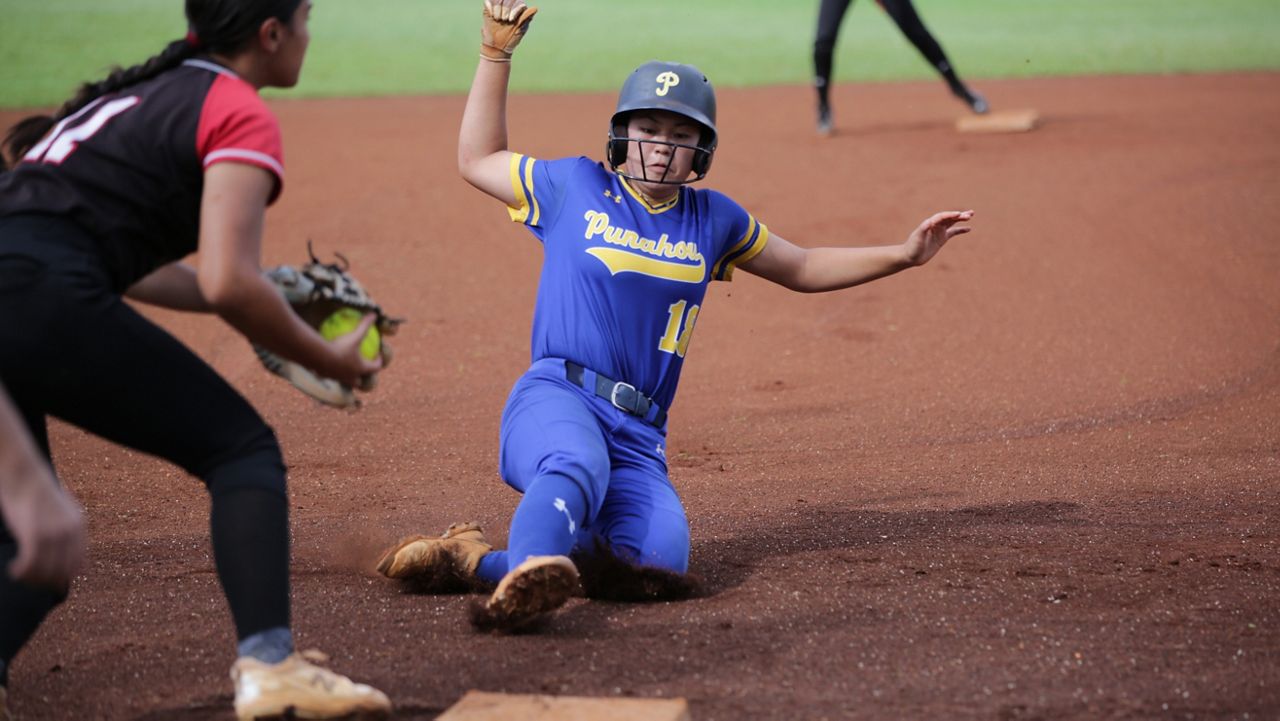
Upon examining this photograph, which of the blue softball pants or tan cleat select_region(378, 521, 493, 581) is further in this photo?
tan cleat select_region(378, 521, 493, 581)

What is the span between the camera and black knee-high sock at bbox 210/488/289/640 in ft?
8.30

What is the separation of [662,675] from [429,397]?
3908mm

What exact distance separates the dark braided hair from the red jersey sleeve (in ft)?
0.47

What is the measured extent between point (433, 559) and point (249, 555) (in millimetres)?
1154

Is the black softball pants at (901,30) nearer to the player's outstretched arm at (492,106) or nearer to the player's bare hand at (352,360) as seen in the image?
the player's outstretched arm at (492,106)

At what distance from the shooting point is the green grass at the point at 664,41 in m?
15.3

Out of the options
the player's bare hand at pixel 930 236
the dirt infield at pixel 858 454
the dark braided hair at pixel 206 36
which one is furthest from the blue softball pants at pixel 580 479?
the dark braided hair at pixel 206 36

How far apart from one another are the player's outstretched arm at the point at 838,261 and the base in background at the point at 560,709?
5.50ft

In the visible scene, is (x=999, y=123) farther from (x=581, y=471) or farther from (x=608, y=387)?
(x=581, y=471)

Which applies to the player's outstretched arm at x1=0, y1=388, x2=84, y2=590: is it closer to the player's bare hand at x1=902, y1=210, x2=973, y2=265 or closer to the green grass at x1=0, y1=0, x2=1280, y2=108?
the player's bare hand at x1=902, y1=210, x2=973, y2=265

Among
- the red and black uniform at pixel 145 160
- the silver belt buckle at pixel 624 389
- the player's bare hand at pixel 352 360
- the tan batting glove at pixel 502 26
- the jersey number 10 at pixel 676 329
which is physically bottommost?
the silver belt buckle at pixel 624 389

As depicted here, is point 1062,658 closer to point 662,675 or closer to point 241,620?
point 662,675

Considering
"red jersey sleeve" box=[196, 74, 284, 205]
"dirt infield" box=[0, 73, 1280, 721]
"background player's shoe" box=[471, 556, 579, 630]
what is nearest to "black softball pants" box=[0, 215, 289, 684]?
"red jersey sleeve" box=[196, 74, 284, 205]

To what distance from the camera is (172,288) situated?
2797 millimetres
